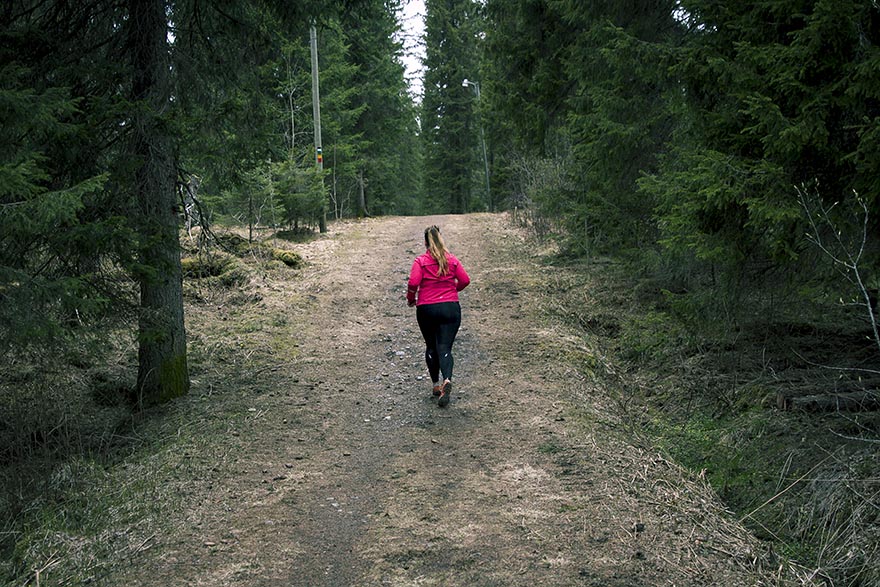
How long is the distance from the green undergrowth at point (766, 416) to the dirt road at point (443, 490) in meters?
0.54

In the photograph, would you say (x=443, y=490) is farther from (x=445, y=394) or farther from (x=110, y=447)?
(x=110, y=447)

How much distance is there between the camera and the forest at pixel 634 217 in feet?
16.1

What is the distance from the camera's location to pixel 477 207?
5106 centimetres

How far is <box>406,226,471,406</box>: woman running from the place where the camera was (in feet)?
23.3

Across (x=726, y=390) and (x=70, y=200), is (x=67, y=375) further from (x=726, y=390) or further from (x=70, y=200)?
(x=726, y=390)

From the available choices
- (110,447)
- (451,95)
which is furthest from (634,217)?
(451,95)

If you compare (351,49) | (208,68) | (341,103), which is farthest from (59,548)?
(351,49)

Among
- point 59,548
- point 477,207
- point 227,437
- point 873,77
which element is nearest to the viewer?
point 59,548

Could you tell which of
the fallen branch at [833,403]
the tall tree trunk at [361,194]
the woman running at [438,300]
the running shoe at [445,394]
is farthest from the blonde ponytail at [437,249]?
the tall tree trunk at [361,194]

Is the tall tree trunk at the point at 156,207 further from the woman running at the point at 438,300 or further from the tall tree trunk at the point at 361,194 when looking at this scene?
the tall tree trunk at the point at 361,194

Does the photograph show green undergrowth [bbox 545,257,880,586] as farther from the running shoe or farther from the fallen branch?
the running shoe

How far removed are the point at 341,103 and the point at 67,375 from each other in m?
18.8

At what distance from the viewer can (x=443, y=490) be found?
16.9ft

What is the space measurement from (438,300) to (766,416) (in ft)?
12.4
